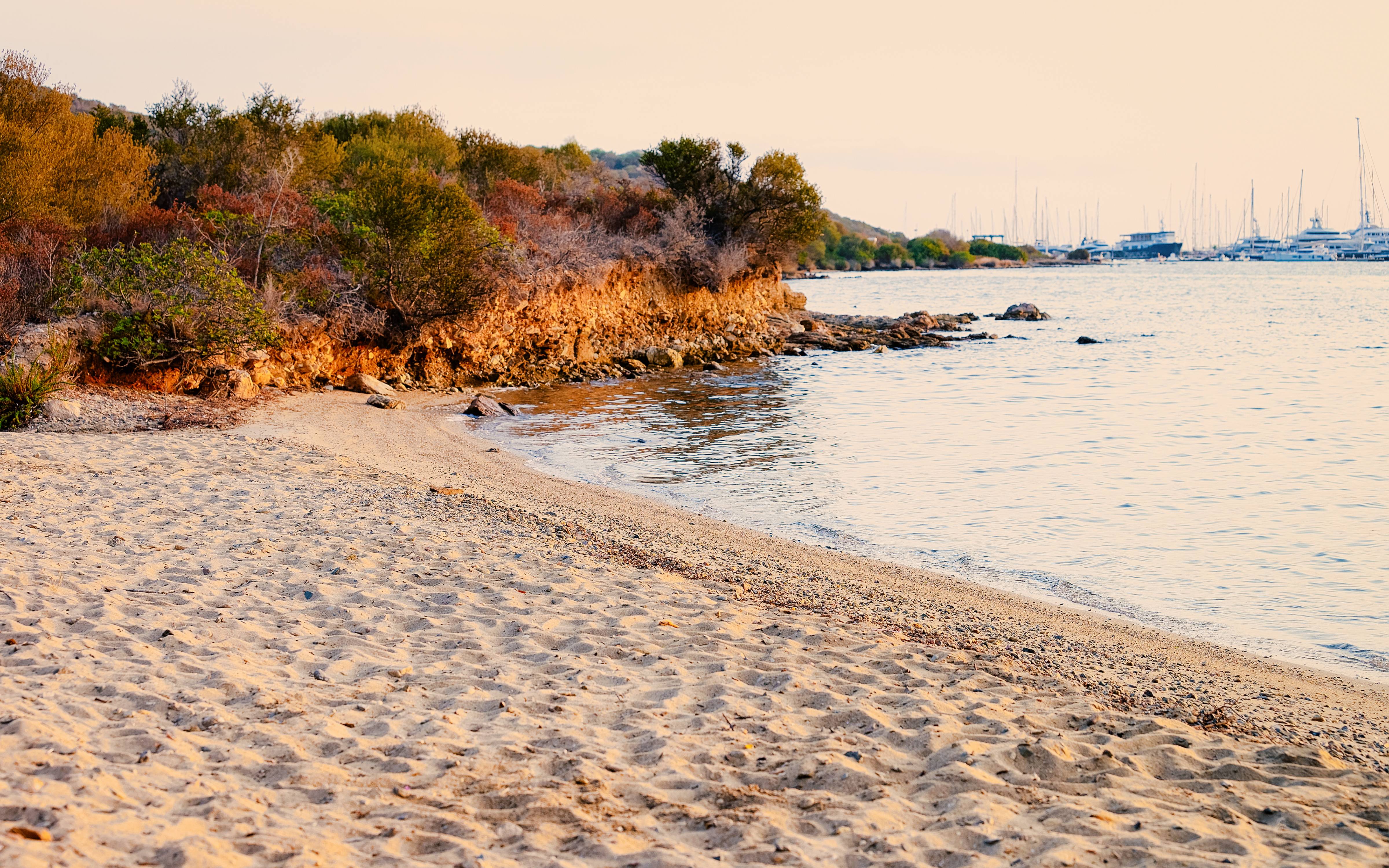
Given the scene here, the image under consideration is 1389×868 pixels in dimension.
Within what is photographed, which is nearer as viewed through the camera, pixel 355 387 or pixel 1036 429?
pixel 1036 429

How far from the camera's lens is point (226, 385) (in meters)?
18.2

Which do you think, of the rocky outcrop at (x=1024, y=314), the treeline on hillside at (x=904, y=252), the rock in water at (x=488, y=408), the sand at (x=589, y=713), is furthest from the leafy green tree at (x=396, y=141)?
the treeline on hillside at (x=904, y=252)

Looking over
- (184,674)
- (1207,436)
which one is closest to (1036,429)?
(1207,436)

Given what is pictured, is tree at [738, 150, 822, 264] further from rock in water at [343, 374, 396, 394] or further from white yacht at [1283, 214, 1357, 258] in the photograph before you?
white yacht at [1283, 214, 1357, 258]

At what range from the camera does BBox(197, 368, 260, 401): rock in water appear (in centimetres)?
1808

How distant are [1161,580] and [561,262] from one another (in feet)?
73.3

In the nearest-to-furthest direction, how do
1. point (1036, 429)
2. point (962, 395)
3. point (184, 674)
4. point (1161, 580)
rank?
1. point (184, 674)
2. point (1161, 580)
3. point (1036, 429)
4. point (962, 395)

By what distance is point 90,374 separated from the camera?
16.9 m

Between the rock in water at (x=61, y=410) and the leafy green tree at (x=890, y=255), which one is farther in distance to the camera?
the leafy green tree at (x=890, y=255)

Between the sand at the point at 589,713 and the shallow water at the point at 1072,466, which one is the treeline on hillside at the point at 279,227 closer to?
the shallow water at the point at 1072,466

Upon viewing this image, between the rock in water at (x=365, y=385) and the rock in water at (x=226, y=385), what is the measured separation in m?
2.91

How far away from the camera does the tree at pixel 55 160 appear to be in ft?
62.0

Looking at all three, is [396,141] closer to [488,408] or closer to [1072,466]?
[488,408]

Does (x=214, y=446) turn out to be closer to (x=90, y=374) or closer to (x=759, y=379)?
(x=90, y=374)
